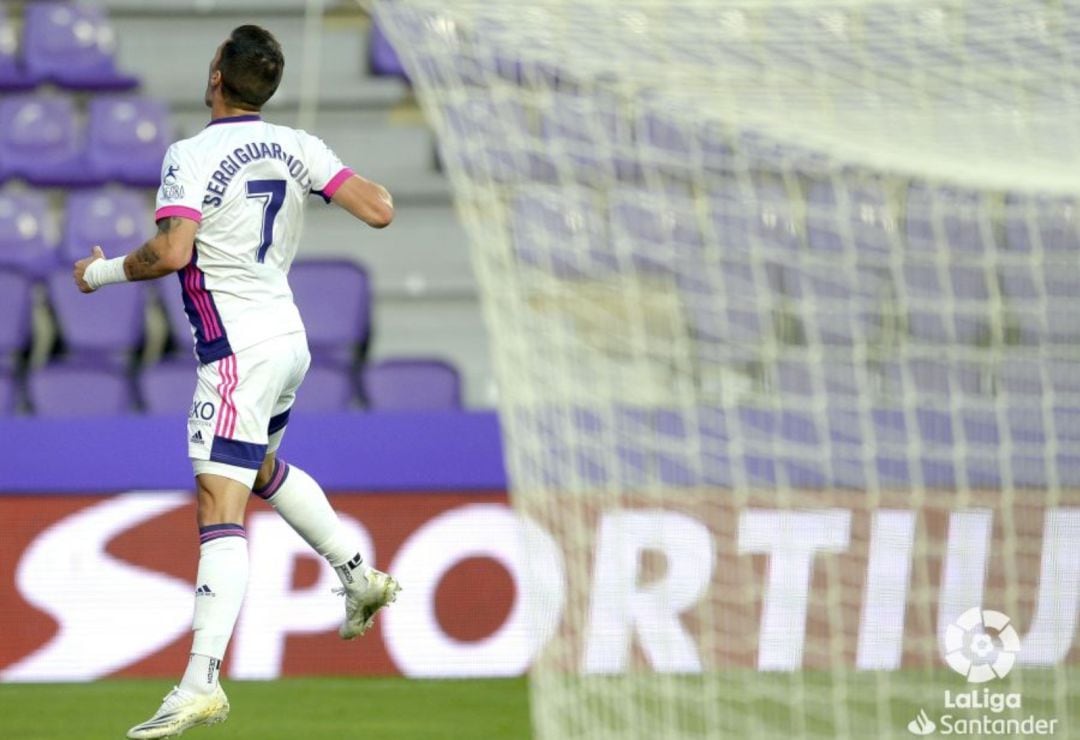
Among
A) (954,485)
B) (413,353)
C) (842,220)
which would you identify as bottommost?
(413,353)

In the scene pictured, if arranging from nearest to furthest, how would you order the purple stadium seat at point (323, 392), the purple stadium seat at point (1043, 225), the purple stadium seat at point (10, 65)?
1. the purple stadium seat at point (1043, 225)
2. the purple stadium seat at point (323, 392)
3. the purple stadium seat at point (10, 65)

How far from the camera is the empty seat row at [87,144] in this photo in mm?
10203

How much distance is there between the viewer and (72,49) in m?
10.7

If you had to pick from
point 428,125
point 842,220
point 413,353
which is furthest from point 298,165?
point 428,125

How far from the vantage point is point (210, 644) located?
4.74 m

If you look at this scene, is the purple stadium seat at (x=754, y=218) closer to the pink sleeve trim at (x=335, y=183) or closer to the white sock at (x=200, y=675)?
the pink sleeve trim at (x=335, y=183)

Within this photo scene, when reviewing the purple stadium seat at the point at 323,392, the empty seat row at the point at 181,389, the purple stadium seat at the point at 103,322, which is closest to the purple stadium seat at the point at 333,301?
the empty seat row at the point at 181,389

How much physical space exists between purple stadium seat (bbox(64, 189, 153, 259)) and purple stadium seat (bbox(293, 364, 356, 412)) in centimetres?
172

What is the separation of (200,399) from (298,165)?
684mm

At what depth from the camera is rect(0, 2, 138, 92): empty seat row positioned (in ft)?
34.7

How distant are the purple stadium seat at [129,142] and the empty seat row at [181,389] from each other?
1.81 meters

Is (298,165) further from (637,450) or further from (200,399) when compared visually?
(637,450)

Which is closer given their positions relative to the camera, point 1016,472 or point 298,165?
point 298,165

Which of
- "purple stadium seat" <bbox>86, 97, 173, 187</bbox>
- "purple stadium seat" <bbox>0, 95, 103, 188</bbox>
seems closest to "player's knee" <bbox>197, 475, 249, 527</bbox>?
"purple stadium seat" <bbox>86, 97, 173, 187</bbox>
